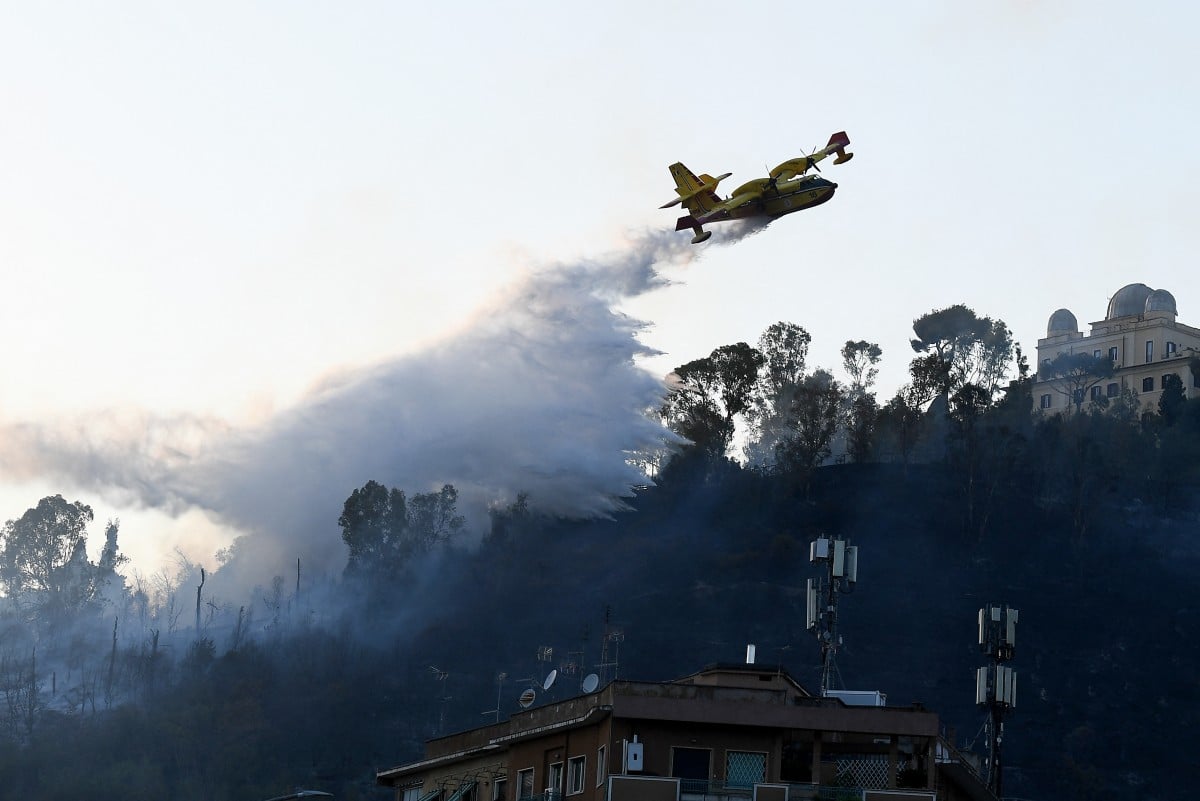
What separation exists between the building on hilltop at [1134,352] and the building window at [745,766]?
4725 inches

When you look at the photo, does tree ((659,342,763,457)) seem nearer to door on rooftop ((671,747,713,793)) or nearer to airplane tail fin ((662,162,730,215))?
airplane tail fin ((662,162,730,215))

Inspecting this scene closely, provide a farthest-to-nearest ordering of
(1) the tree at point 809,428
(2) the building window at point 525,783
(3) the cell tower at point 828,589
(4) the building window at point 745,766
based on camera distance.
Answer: (1) the tree at point 809,428
(3) the cell tower at point 828,589
(2) the building window at point 525,783
(4) the building window at point 745,766

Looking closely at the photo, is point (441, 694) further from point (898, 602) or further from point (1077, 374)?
point (1077, 374)

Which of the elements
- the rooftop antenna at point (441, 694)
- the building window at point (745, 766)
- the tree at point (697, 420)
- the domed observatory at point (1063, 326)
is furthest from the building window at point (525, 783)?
the domed observatory at point (1063, 326)

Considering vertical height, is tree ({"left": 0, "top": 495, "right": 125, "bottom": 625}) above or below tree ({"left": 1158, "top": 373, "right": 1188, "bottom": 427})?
below

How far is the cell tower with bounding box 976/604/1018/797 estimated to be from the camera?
48.6 meters

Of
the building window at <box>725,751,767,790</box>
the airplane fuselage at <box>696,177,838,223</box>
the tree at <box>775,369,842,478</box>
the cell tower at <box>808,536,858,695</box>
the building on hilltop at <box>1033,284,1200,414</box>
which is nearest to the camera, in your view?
the building window at <box>725,751,767,790</box>

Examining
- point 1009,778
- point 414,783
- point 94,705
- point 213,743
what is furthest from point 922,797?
point 94,705

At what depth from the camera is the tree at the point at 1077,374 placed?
15625 cm

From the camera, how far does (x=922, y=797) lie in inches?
1554

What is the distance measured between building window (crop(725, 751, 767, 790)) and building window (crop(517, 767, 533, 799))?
5.87m

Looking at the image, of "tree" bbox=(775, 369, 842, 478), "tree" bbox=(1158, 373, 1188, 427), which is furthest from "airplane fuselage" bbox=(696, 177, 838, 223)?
"tree" bbox=(1158, 373, 1188, 427)

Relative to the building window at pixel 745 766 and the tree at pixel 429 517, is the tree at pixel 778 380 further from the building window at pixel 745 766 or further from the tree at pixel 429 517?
the building window at pixel 745 766

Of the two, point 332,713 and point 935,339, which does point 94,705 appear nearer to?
point 332,713
